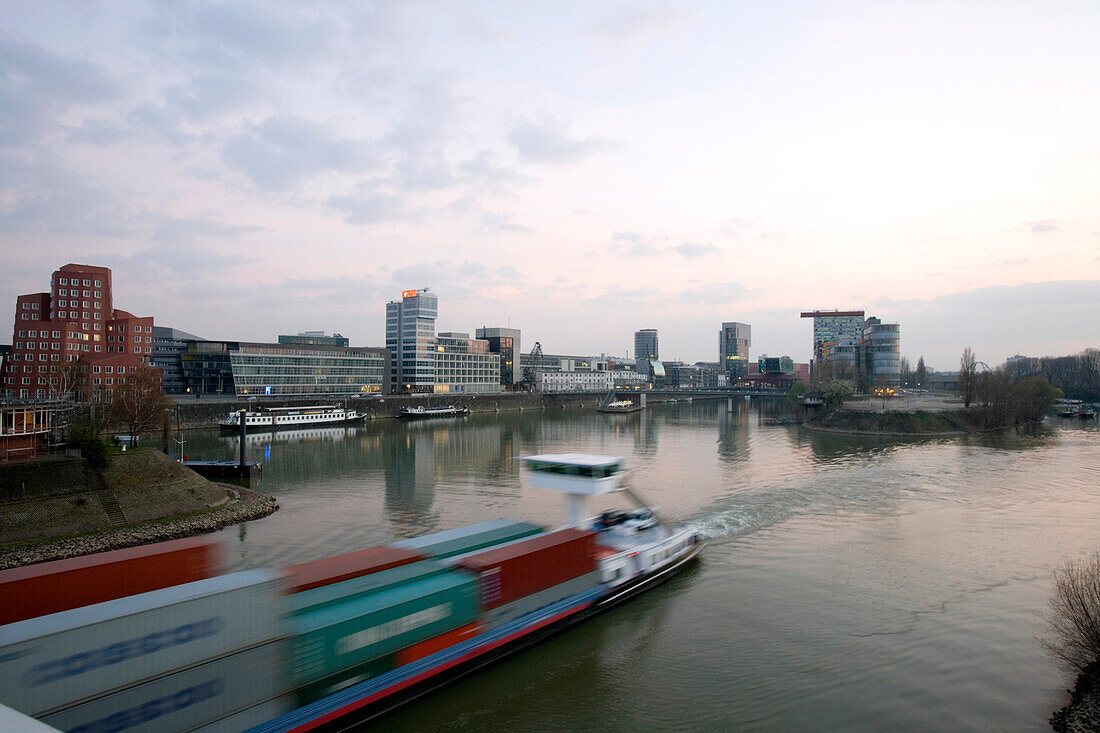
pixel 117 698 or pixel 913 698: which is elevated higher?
pixel 117 698

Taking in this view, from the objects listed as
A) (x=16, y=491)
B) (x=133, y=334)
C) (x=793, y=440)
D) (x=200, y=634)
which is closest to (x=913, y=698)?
(x=200, y=634)

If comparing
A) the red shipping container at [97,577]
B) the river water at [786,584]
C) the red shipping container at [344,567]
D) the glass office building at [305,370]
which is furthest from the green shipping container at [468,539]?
the glass office building at [305,370]

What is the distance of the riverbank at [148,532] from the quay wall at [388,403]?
83.0 feet

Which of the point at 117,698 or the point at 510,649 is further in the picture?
the point at 510,649

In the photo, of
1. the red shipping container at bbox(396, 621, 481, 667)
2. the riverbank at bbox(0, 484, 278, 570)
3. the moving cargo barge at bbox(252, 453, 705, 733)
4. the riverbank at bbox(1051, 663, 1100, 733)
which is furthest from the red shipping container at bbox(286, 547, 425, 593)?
the riverbank at bbox(1051, 663, 1100, 733)

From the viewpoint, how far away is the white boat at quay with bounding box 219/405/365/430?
6725 centimetres

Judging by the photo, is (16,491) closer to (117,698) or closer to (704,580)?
(117,698)

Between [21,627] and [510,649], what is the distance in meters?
9.14

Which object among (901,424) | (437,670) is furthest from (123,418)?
(901,424)

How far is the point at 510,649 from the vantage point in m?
13.9

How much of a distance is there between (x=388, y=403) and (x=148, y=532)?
69.4 metres

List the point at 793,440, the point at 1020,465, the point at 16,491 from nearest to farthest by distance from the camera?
1. the point at 16,491
2. the point at 1020,465
3. the point at 793,440

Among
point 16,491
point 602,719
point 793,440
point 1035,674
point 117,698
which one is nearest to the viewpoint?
point 117,698

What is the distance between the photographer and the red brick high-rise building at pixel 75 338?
188 ft
